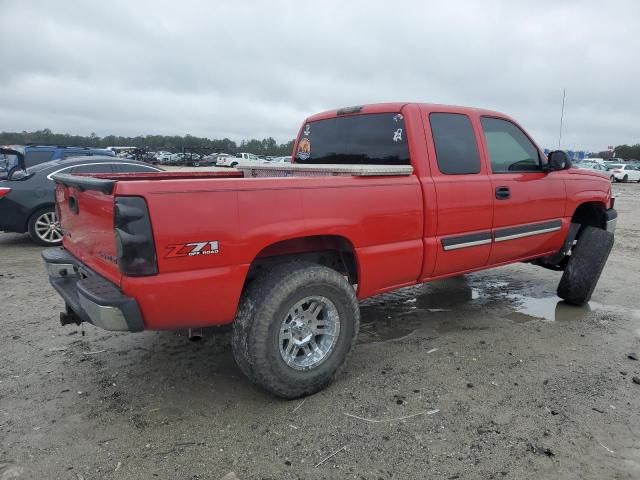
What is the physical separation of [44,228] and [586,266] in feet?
26.7

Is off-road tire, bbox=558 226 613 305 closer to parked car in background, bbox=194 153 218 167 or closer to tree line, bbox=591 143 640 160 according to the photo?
parked car in background, bbox=194 153 218 167

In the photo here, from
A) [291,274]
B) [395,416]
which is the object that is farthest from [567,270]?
[291,274]

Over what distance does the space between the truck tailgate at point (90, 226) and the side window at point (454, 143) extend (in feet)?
8.25

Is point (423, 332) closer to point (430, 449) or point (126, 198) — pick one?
point (430, 449)

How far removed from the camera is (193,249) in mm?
2717

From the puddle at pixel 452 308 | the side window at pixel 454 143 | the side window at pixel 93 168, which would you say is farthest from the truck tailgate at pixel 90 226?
the side window at pixel 93 168

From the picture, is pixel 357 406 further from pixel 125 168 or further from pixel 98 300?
pixel 125 168

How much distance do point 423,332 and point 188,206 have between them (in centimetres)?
264

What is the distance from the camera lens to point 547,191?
480 centimetres

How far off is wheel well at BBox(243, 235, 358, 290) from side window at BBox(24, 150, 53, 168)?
1171 cm

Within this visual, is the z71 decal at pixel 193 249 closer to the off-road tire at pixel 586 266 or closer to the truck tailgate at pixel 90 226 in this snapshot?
the truck tailgate at pixel 90 226

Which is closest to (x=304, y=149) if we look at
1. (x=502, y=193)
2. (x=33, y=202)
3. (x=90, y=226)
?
(x=502, y=193)

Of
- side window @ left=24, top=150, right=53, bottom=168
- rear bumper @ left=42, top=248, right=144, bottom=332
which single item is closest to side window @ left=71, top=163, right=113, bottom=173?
side window @ left=24, top=150, right=53, bottom=168

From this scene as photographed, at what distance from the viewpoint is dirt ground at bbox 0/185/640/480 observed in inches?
102
